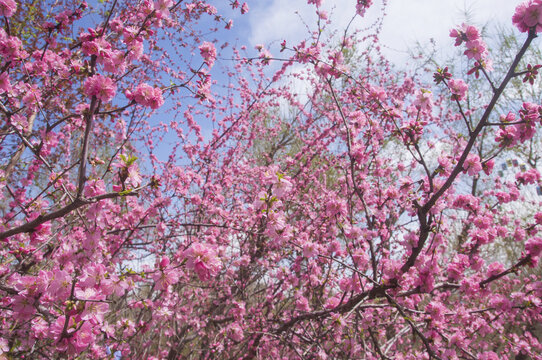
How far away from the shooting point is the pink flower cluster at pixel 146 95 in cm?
199

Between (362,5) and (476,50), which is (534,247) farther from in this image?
(362,5)

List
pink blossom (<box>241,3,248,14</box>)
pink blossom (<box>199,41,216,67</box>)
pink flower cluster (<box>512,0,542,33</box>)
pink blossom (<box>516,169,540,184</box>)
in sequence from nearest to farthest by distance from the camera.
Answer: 1. pink flower cluster (<box>512,0,542,33</box>)
2. pink blossom (<box>199,41,216,67</box>)
3. pink blossom (<box>516,169,540,184</box>)
4. pink blossom (<box>241,3,248,14</box>)

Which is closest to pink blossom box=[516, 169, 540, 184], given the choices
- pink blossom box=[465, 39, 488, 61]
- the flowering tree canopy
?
the flowering tree canopy

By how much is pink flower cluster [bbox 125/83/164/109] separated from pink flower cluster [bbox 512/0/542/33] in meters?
2.56

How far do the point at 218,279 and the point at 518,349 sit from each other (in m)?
4.90

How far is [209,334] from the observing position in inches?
215

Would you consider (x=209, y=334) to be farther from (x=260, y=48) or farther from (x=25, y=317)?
(x=260, y=48)

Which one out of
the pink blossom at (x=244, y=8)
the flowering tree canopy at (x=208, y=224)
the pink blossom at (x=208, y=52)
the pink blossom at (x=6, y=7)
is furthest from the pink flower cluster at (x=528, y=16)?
the pink blossom at (x=6, y=7)

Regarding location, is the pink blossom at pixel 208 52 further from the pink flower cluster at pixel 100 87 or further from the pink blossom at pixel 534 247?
the pink blossom at pixel 534 247

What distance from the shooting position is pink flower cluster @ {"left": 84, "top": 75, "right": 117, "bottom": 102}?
1.79 meters

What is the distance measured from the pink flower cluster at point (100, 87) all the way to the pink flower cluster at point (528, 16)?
2.78 meters

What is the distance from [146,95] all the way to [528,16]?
8.86ft

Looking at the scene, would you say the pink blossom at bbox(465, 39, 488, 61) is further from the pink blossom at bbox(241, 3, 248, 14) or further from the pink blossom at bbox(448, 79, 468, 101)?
the pink blossom at bbox(241, 3, 248, 14)

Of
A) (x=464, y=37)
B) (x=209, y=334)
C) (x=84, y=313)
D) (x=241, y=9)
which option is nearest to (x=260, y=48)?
(x=241, y=9)
